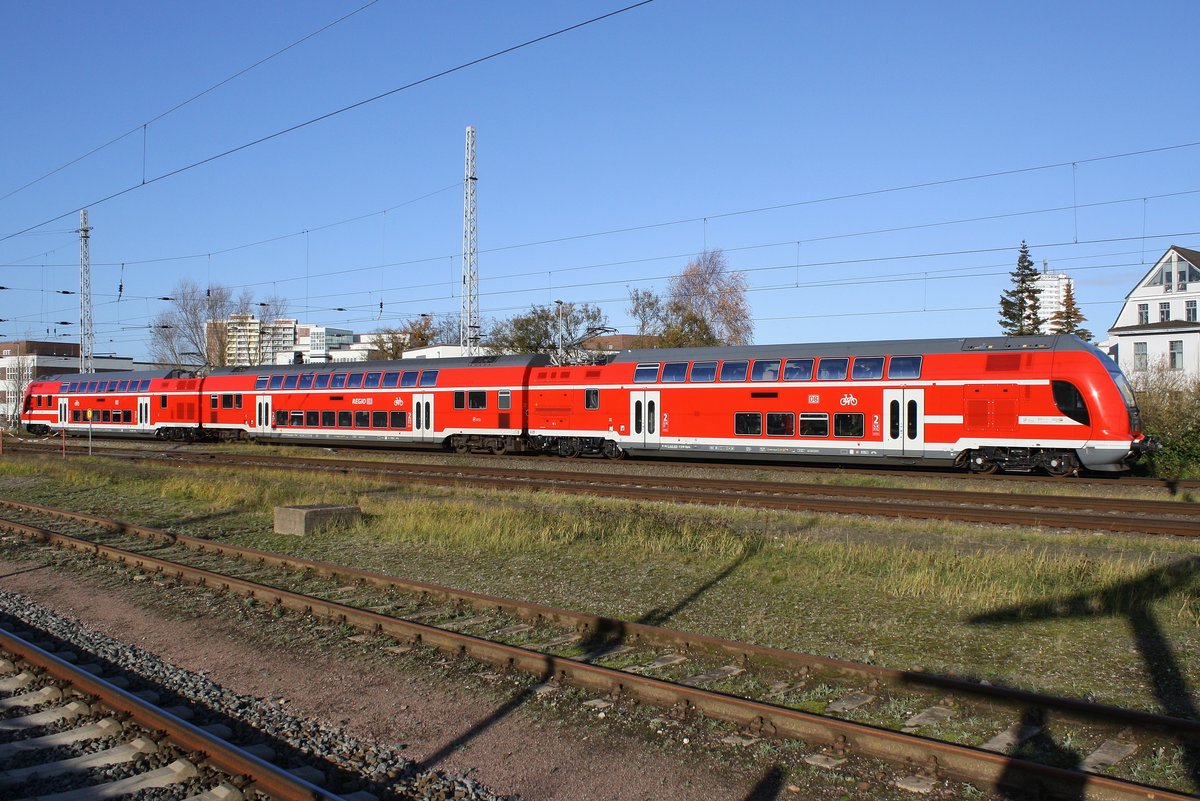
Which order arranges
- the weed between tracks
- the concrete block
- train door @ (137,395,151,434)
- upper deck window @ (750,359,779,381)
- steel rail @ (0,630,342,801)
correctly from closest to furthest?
steel rail @ (0,630,342,801)
the weed between tracks
the concrete block
upper deck window @ (750,359,779,381)
train door @ (137,395,151,434)

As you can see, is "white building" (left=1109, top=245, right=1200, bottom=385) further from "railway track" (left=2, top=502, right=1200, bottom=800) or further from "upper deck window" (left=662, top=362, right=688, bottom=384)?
"railway track" (left=2, top=502, right=1200, bottom=800)

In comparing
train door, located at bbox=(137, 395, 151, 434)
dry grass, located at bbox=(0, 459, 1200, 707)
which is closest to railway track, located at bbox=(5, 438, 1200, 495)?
dry grass, located at bbox=(0, 459, 1200, 707)

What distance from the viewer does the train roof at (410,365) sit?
32.6 metres

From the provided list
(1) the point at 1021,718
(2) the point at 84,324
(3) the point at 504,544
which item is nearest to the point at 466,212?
(2) the point at 84,324

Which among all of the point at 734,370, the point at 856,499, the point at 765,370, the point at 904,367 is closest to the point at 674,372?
the point at 734,370

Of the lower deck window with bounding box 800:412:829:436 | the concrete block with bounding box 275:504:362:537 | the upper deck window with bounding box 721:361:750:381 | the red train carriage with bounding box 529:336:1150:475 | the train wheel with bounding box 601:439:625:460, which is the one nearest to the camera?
the concrete block with bounding box 275:504:362:537

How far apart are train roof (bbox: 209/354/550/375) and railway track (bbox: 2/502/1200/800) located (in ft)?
68.9

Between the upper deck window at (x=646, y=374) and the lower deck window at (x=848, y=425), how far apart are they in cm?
602

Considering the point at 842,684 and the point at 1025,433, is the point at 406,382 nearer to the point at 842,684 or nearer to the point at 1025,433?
the point at 1025,433

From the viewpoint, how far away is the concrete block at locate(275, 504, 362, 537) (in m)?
16.2

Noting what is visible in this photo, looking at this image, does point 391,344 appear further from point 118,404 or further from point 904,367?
point 904,367

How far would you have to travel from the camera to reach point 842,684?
7.54 m

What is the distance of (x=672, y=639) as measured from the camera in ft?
28.4

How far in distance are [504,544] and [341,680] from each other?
253 inches
